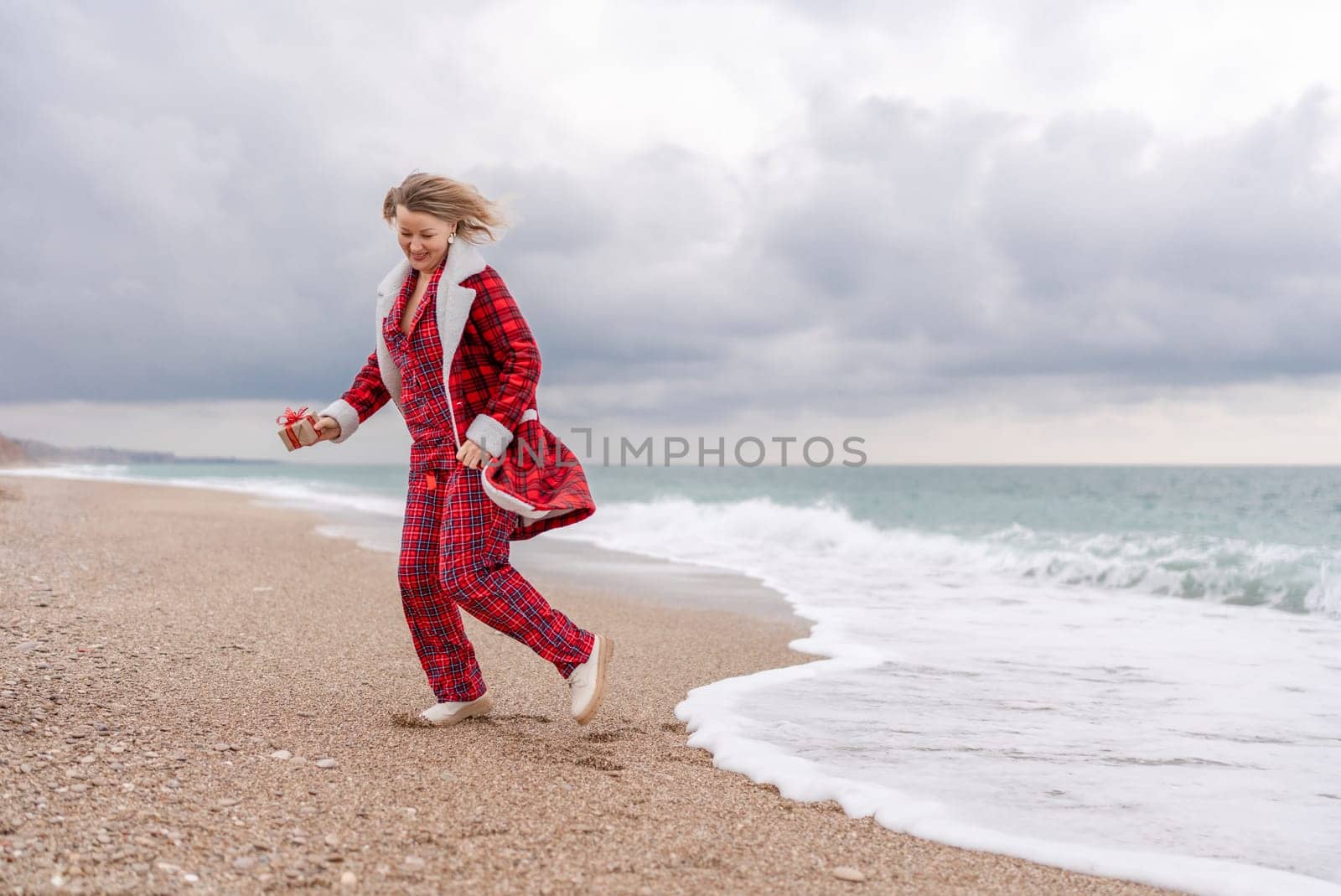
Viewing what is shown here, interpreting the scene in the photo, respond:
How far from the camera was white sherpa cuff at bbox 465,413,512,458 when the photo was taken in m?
3.29

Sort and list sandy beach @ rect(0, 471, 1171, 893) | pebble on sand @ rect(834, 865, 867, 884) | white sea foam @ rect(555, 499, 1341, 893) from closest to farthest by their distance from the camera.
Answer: sandy beach @ rect(0, 471, 1171, 893)
pebble on sand @ rect(834, 865, 867, 884)
white sea foam @ rect(555, 499, 1341, 893)

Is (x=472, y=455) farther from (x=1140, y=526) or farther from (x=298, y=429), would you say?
(x=1140, y=526)

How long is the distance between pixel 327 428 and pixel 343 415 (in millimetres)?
86

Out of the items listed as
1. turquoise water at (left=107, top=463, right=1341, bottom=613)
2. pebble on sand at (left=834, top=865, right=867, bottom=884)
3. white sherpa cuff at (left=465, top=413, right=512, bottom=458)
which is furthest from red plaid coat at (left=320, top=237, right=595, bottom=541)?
turquoise water at (left=107, top=463, right=1341, bottom=613)

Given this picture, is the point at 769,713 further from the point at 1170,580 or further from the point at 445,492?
the point at 1170,580

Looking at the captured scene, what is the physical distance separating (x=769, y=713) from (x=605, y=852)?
1.89 m

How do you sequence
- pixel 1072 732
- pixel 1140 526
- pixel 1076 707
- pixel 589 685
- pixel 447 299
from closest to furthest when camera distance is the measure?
1. pixel 447 299
2. pixel 589 685
3. pixel 1072 732
4. pixel 1076 707
5. pixel 1140 526

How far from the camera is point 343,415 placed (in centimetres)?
372

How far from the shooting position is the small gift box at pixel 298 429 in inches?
143

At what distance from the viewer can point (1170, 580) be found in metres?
10.4

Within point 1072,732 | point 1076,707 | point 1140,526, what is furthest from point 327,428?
point 1140,526

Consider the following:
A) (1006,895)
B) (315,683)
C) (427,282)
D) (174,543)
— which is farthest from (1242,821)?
(174,543)

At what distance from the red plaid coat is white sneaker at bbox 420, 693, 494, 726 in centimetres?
72

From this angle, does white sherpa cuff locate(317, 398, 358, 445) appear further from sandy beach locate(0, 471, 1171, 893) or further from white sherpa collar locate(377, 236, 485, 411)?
sandy beach locate(0, 471, 1171, 893)
